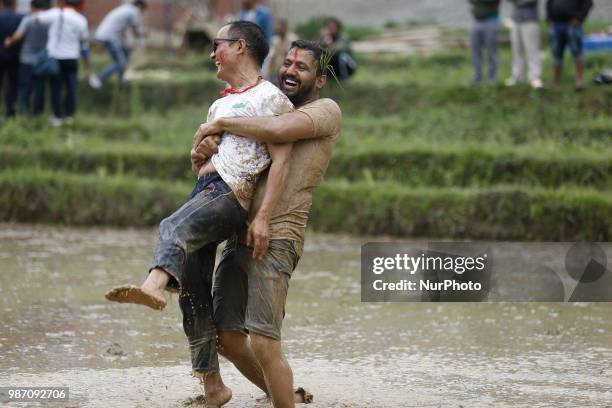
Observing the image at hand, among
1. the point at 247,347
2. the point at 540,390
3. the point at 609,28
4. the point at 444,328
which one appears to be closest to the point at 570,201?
the point at 444,328

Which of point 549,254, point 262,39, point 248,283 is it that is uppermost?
point 262,39

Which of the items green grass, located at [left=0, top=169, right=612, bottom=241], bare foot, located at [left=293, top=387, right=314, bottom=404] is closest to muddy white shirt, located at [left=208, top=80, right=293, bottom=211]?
bare foot, located at [left=293, top=387, right=314, bottom=404]

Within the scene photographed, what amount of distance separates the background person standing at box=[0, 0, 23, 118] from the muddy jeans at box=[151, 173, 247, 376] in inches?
396

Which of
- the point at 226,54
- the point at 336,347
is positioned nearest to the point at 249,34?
the point at 226,54

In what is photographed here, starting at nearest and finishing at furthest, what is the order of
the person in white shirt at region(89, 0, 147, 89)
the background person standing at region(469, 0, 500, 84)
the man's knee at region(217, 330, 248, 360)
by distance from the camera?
the man's knee at region(217, 330, 248, 360) → the background person standing at region(469, 0, 500, 84) → the person in white shirt at region(89, 0, 147, 89)

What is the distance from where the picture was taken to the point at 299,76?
5227 mm

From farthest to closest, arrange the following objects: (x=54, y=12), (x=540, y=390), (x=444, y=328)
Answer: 1. (x=54, y=12)
2. (x=444, y=328)
3. (x=540, y=390)

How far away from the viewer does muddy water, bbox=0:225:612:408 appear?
590 cm

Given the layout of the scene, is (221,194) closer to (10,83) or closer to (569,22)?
→ (569,22)

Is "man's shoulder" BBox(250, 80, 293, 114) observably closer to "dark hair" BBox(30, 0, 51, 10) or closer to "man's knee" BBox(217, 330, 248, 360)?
"man's knee" BBox(217, 330, 248, 360)

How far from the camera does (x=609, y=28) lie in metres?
18.2

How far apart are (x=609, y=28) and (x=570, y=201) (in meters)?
8.06

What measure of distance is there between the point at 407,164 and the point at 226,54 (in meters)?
7.70

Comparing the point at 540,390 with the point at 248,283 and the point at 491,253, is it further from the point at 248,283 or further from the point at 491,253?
the point at 491,253
